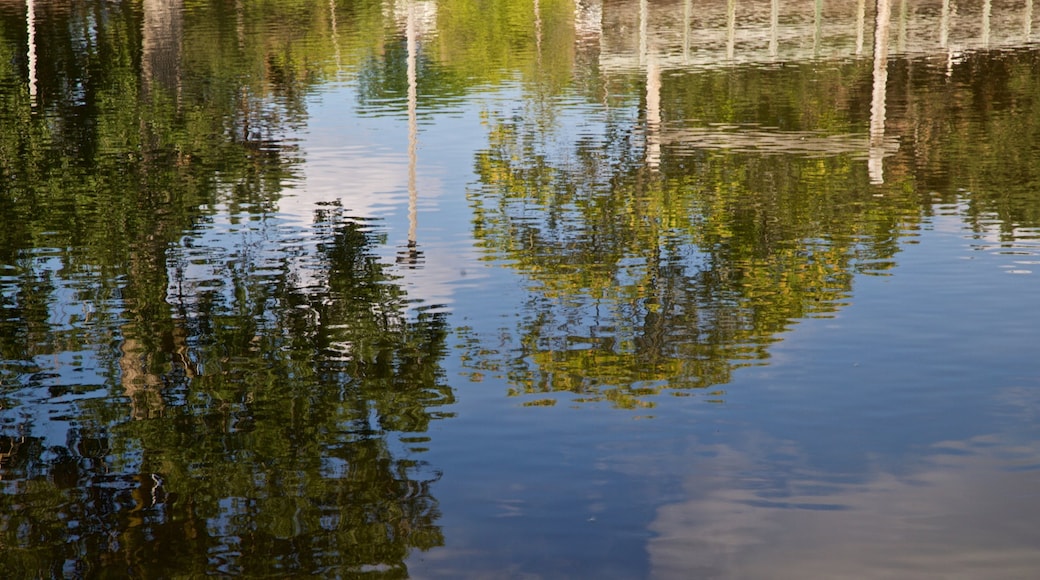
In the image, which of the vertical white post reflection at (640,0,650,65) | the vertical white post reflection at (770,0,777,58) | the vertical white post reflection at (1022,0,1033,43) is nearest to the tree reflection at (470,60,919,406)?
the vertical white post reflection at (640,0,650,65)

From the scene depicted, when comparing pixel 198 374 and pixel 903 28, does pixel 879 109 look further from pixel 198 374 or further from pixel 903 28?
pixel 903 28

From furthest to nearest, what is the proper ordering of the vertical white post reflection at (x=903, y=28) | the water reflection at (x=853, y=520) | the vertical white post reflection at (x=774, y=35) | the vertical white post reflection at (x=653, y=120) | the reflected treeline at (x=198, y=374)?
the vertical white post reflection at (x=903, y=28) < the vertical white post reflection at (x=774, y=35) < the vertical white post reflection at (x=653, y=120) < the reflected treeline at (x=198, y=374) < the water reflection at (x=853, y=520)

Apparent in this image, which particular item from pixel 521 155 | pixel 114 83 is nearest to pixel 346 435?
pixel 521 155

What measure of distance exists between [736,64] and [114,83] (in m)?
18.9

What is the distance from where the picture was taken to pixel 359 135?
87.9ft

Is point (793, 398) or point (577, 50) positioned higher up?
point (577, 50)

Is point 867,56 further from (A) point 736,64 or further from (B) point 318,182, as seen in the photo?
(B) point 318,182

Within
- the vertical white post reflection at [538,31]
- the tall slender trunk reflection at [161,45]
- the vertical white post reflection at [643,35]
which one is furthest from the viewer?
the vertical white post reflection at [538,31]

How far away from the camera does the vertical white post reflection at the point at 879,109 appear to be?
22562mm

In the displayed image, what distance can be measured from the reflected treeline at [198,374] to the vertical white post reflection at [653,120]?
22.4ft

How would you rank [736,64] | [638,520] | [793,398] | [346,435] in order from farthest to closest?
1. [736,64]
2. [793,398]
3. [346,435]
4. [638,520]

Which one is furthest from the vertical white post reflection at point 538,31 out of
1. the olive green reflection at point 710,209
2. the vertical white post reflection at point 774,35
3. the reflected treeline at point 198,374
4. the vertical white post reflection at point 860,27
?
the reflected treeline at point 198,374

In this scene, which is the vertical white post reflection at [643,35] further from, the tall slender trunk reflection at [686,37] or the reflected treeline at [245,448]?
the reflected treeline at [245,448]

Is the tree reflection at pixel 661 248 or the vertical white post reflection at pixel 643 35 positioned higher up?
the vertical white post reflection at pixel 643 35
